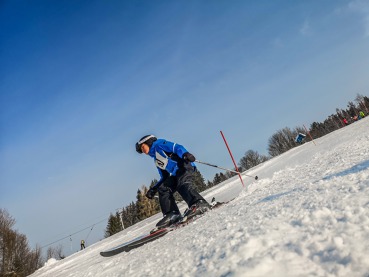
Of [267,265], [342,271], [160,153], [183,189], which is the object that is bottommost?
[342,271]

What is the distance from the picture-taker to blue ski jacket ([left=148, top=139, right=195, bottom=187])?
514 cm

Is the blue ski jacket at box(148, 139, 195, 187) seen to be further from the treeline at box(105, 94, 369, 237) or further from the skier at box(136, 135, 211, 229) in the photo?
the treeline at box(105, 94, 369, 237)

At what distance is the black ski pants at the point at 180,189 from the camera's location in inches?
191

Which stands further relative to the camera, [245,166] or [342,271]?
[245,166]

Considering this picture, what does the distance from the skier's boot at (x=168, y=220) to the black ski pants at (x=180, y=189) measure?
12cm

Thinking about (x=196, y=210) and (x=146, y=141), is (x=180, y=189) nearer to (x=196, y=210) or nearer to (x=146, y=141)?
(x=196, y=210)

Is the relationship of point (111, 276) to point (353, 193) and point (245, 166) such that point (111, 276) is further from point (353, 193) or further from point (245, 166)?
point (245, 166)

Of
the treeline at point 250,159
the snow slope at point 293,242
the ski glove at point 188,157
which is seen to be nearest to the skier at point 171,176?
the ski glove at point 188,157

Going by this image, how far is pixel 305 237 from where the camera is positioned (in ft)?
5.58

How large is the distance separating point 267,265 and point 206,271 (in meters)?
0.45

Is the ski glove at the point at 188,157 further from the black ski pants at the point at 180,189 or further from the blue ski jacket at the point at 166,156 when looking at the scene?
the black ski pants at the point at 180,189

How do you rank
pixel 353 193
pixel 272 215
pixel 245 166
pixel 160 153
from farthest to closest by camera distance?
pixel 245 166 < pixel 160 153 < pixel 272 215 < pixel 353 193

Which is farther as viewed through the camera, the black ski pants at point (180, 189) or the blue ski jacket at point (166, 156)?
the blue ski jacket at point (166, 156)

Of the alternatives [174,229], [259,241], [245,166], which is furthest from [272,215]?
[245,166]
